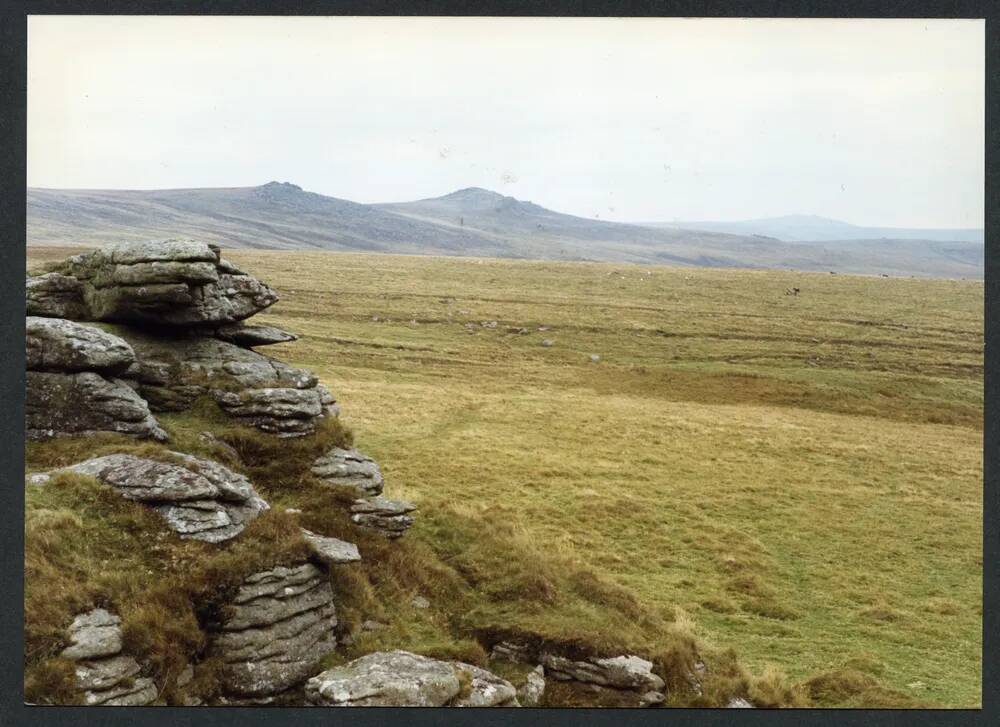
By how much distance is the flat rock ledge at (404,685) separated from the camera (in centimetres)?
1273

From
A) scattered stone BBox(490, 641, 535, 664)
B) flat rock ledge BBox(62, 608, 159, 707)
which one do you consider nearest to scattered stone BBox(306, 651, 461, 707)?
scattered stone BBox(490, 641, 535, 664)

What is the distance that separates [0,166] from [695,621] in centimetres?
2053

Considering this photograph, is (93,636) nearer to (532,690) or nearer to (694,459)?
(532,690)

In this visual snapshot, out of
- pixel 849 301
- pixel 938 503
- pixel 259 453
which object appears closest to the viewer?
pixel 259 453

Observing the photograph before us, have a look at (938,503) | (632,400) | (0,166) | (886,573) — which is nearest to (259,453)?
(0,166)

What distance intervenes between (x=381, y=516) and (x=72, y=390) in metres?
7.18

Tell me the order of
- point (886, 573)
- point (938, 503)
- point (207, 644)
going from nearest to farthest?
point (207, 644), point (886, 573), point (938, 503)

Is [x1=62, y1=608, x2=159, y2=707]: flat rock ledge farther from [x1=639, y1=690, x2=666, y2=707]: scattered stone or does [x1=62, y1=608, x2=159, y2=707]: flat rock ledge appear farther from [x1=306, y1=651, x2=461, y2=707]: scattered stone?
[x1=639, y1=690, x2=666, y2=707]: scattered stone

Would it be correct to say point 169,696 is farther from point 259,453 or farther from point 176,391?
point 176,391

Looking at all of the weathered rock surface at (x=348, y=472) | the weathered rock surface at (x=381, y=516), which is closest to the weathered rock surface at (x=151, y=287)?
the weathered rock surface at (x=348, y=472)

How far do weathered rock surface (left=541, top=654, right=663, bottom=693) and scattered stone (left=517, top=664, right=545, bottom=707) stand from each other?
0.36 metres

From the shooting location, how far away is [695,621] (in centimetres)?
→ 2016

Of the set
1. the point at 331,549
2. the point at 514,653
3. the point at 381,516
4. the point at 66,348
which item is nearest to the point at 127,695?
the point at 331,549

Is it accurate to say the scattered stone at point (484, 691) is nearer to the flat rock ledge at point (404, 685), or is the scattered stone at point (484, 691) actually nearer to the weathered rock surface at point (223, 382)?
the flat rock ledge at point (404, 685)
